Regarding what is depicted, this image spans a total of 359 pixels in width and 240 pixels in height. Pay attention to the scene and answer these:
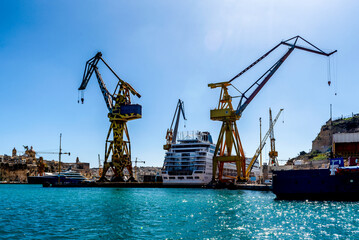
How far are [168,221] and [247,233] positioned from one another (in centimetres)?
668

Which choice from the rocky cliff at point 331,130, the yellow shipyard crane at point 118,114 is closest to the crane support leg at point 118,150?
the yellow shipyard crane at point 118,114

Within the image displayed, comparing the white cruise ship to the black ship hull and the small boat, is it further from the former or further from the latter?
the black ship hull

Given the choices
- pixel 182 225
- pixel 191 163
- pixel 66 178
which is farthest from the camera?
pixel 66 178

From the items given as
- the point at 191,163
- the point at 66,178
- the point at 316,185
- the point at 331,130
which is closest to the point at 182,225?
the point at 316,185

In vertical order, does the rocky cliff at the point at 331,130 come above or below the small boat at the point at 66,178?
above

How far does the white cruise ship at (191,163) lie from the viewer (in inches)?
3413

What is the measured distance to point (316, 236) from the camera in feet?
62.6

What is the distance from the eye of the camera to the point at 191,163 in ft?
296

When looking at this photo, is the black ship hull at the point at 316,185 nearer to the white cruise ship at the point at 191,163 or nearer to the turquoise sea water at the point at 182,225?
the turquoise sea water at the point at 182,225

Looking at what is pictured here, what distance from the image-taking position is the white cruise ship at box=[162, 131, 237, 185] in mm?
86688

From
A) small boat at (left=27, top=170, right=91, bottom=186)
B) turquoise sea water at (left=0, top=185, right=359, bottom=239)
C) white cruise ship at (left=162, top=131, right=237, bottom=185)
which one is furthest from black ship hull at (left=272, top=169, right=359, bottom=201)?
small boat at (left=27, top=170, right=91, bottom=186)

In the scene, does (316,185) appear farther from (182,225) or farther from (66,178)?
(66,178)

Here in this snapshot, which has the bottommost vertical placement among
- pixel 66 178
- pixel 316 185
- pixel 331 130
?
pixel 66 178

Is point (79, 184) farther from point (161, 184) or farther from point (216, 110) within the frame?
point (216, 110)
